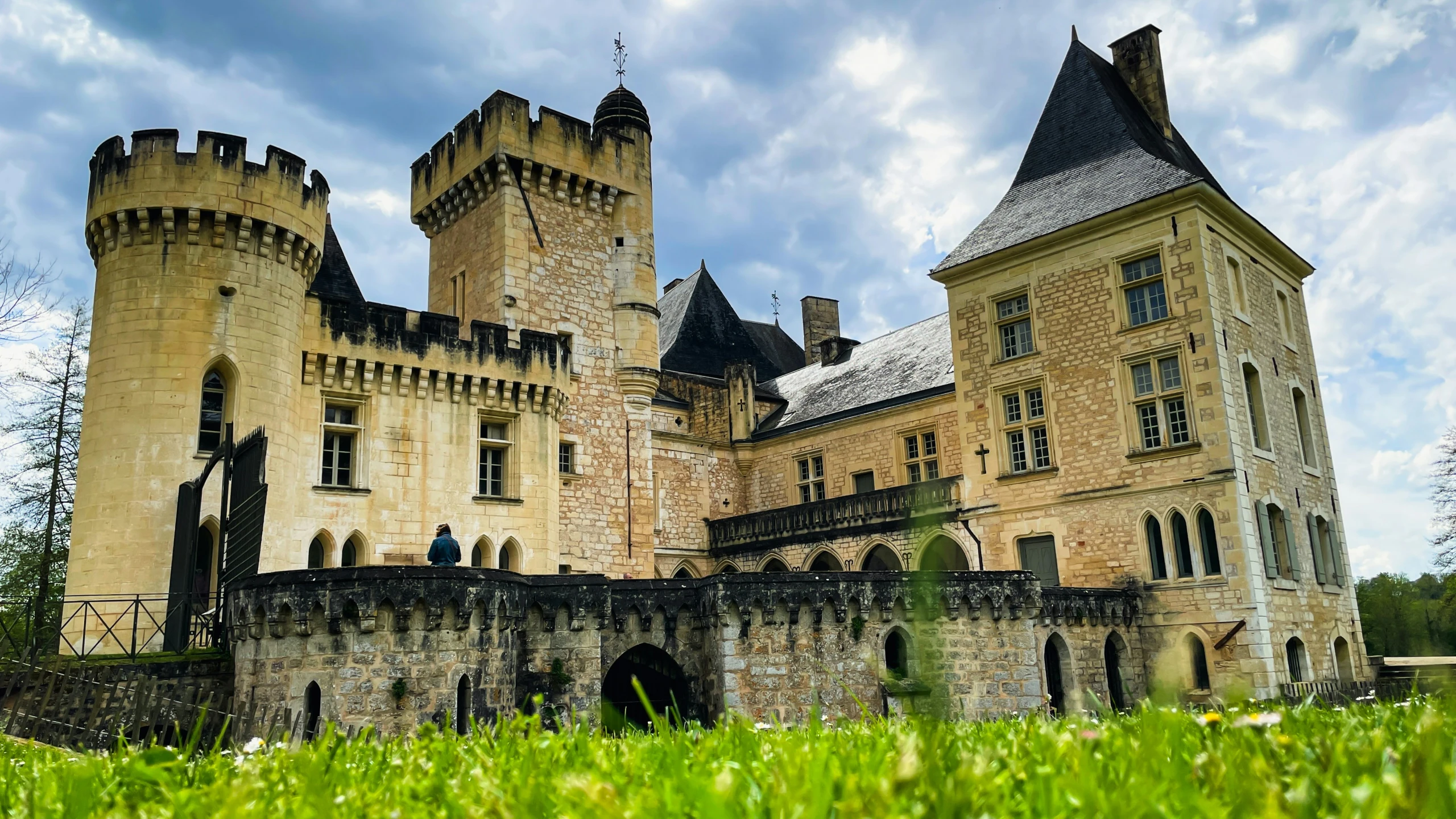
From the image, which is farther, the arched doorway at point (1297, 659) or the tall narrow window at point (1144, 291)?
the tall narrow window at point (1144, 291)

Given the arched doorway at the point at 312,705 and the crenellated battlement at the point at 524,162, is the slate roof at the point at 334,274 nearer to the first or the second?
the crenellated battlement at the point at 524,162

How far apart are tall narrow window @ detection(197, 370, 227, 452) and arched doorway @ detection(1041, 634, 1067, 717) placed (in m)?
15.8

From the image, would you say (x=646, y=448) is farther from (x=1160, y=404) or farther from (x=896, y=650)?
(x=1160, y=404)

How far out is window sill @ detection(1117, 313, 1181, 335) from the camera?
21625 millimetres

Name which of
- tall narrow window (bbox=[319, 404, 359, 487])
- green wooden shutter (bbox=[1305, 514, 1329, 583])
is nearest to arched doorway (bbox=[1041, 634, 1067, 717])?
green wooden shutter (bbox=[1305, 514, 1329, 583])

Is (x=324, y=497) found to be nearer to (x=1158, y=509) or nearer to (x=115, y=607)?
(x=115, y=607)

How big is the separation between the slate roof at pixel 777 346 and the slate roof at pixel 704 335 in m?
0.25

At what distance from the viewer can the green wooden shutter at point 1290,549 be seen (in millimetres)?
21516

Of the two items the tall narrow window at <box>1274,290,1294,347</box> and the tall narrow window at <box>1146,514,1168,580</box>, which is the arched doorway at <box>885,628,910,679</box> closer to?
the tall narrow window at <box>1146,514,1168,580</box>

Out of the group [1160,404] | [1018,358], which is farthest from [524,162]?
[1160,404]

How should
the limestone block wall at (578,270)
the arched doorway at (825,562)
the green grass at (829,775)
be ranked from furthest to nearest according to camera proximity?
the arched doorway at (825,562), the limestone block wall at (578,270), the green grass at (829,775)

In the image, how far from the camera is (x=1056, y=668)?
2028 centimetres

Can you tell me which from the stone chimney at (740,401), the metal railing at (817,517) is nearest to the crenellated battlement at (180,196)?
the metal railing at (817,517)

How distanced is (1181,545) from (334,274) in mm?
20222
